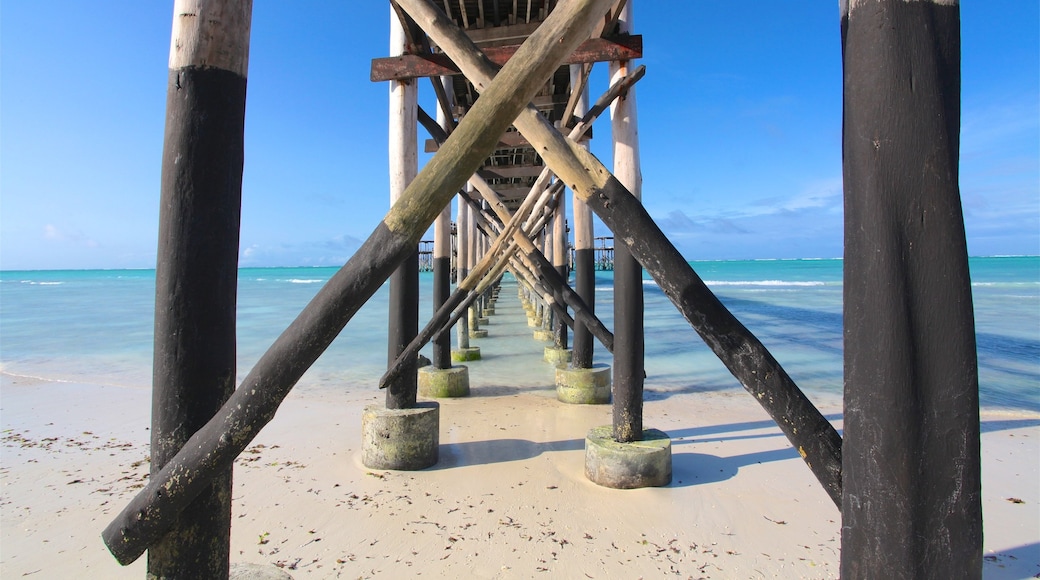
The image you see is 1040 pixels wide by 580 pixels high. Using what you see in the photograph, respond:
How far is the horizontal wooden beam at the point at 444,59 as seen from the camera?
348 centimetres

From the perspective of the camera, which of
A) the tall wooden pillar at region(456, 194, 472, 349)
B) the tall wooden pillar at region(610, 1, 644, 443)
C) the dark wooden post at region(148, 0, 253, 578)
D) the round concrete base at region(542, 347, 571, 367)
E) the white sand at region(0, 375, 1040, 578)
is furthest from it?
the tall wooden pillar at region(456, 194, 472, 349)

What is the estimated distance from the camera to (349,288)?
1.39 meters

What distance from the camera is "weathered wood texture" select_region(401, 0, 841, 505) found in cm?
134

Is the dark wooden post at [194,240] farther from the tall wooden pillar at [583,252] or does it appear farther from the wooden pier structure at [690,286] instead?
the tall wooden pillar at [583,252]

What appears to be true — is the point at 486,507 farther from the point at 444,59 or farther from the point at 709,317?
the point at 444,59

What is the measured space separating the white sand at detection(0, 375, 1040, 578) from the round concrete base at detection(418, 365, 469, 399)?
1238 millimetres

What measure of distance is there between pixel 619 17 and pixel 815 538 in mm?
3450

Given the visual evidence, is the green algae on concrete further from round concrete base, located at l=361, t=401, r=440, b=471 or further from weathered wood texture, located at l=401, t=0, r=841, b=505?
weathered wood texture, located at l=401, t=0, r=841, b=505

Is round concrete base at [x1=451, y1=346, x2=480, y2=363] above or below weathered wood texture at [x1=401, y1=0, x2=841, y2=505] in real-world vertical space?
below

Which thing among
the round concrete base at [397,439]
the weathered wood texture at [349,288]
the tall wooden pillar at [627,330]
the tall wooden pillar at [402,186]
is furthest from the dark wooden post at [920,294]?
the round concrete base at [397,439]

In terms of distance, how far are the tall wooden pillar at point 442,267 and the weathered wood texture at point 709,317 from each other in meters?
4.59

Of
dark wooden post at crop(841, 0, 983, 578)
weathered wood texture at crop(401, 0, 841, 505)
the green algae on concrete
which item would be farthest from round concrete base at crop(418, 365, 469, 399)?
the green algae on concrete

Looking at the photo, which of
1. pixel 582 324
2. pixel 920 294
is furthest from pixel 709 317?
pixel 582 324

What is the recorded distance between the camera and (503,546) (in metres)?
2.84
